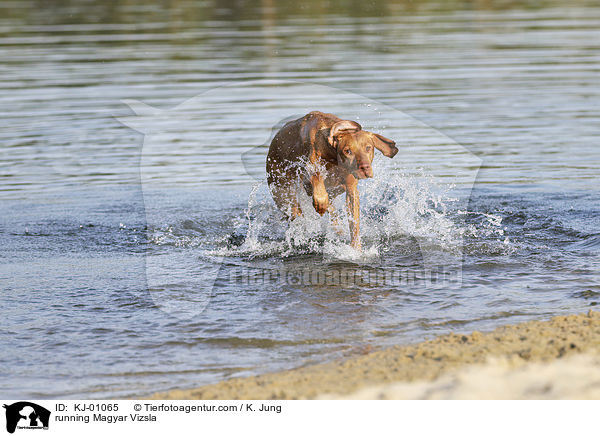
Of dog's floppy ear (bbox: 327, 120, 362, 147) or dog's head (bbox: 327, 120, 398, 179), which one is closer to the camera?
dog's head (bbox: 327, 120, 398, 179)

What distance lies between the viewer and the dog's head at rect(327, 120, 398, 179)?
7529 mm

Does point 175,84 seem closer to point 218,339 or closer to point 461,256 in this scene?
point 461,256

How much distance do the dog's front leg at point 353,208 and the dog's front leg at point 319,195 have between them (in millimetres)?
333

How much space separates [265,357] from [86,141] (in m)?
10.3

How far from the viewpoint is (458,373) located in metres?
5.25

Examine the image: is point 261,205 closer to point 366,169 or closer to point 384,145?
point 384,145

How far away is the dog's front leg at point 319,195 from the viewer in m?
7.99
